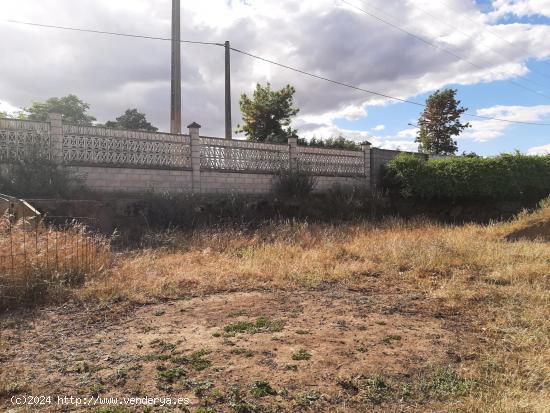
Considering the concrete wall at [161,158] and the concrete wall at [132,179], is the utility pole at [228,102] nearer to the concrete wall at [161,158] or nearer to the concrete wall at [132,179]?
the concrete wall at [161,158]

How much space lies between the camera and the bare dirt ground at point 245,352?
255cm

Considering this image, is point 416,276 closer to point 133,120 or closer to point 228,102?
point 228,102

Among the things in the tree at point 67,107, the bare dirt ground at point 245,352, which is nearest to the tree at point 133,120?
the tree at point 67,107

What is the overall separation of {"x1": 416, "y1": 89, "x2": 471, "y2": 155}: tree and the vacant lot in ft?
84.0

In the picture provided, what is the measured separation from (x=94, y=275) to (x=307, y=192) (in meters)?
9.88

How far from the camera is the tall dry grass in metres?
4.61

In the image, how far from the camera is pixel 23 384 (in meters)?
2.70

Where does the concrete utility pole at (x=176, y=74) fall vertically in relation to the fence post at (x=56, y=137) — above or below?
above

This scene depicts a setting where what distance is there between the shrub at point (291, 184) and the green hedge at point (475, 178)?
4.60m

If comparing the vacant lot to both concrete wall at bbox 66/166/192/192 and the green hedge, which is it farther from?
the green hedge

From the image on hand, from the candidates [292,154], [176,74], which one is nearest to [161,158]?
[176,74]

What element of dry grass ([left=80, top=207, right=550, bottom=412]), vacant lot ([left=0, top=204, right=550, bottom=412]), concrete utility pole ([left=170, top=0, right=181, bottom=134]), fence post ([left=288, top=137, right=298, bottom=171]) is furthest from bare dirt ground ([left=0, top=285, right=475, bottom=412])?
fence post ([left=288, top=137, right=298, bottom=171])

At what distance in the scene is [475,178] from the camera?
16438 mm

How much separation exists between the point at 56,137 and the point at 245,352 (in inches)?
367
